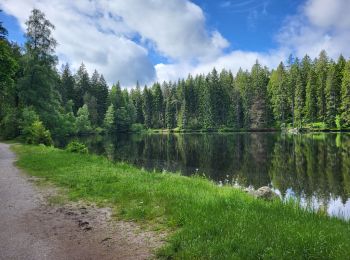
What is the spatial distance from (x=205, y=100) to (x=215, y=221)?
105612 millimetres

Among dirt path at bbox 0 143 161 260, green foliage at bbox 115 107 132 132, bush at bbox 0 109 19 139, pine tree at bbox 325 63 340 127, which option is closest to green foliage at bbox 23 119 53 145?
bush at bbox 0 109 19 139

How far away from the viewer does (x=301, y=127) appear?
88.7m

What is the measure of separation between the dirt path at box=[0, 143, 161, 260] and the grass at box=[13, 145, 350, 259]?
653mm

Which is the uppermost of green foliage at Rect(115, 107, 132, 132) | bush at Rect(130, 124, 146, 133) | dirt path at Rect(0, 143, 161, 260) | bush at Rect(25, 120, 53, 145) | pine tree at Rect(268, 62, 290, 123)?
pine tree at Rect(268, 62, 290, 123)

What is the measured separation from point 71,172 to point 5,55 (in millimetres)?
16517

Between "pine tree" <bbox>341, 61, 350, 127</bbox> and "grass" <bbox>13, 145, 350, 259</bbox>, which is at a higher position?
"pine tree" <bbox>341, 61, 350, 127</bbox>

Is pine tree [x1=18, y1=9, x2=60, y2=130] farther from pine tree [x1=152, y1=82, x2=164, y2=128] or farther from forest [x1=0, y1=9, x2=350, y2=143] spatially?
pine tree [x1=152, y1=82, x2=164, y2=128]

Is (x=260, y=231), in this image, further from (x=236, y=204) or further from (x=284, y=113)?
(x=284, y=113)

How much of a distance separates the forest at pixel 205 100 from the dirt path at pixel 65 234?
119 feet

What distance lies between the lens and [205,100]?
112750mm

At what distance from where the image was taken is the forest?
4581 cm

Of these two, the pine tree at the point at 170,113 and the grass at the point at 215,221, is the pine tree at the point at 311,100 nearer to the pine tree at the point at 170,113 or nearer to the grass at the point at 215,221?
the pine tree at the point at 170,113

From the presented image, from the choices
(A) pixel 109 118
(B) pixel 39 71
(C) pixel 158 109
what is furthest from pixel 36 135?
(C) pixel 158 109

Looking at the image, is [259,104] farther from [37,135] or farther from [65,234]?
[65,234]
